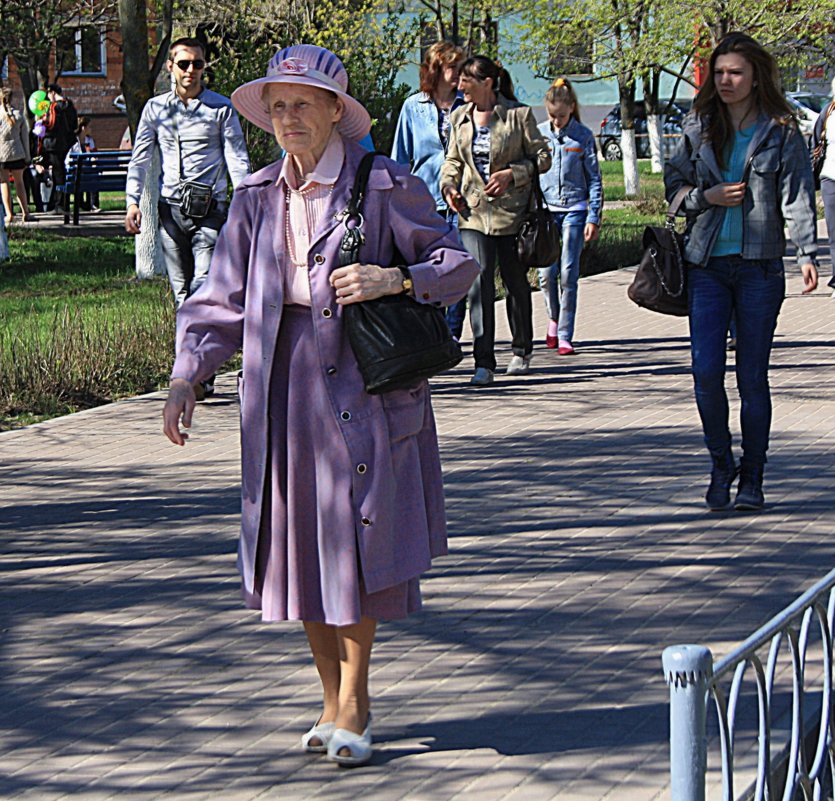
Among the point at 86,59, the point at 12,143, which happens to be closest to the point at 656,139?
the point at 12,143

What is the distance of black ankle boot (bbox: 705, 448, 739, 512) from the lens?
757 cm

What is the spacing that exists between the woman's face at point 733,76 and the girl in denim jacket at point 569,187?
5.05 metres

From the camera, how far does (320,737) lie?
469 centimetres

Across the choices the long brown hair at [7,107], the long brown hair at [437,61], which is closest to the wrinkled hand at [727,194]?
the long brown hair at [437,61]

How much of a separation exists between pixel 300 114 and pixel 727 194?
319cm

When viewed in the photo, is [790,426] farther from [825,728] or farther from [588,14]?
[588,14]

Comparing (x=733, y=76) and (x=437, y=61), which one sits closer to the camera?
(x=733, y=76)

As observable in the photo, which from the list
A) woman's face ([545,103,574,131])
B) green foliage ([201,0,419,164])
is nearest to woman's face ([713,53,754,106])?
woman's face ([545,103,574,131])

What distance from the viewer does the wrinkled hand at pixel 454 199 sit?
10.8 metres

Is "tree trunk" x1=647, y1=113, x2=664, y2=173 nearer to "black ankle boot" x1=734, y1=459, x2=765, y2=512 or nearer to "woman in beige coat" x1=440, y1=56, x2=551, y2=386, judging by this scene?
"woman in beige coat" x1=440, y1=56, x2=551, y2=386

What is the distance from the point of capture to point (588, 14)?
96.6 ft

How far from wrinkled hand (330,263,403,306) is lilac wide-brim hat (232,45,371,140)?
1.23 feet

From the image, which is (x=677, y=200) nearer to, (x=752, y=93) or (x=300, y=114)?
(x=752, y=93)

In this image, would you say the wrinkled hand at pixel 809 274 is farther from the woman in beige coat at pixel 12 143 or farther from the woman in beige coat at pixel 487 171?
the woman in beige coat at pixel 12 143
